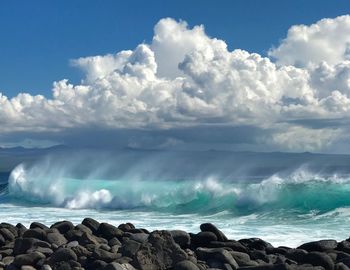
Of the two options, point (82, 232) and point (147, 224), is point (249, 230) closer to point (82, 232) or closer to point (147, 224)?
point (147, 224)

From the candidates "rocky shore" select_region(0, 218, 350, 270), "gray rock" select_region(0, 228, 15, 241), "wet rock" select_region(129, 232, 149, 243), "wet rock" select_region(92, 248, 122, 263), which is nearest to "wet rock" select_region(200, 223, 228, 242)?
"rocky shore" select_region(0, 218, 350, 270)

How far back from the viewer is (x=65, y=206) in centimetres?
3088

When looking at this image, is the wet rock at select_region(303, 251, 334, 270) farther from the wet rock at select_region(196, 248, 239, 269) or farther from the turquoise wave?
the turquoise wave

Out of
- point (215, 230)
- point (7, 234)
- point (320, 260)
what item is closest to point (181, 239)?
point (215, 230)

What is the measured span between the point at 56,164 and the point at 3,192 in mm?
6665

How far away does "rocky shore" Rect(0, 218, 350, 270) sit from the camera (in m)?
9.38

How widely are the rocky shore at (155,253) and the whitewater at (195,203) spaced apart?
3694mm

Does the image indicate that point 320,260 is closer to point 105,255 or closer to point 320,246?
point 320,246

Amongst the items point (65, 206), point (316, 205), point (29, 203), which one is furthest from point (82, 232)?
point (29, 203)

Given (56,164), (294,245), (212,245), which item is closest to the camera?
(212,245)

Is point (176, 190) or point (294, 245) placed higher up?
point (176, 190)

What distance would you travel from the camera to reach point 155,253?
374 inches

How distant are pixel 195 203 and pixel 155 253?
19.7 m

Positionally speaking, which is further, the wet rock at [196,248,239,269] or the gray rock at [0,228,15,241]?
the gray rock at [0,228,15,241]
